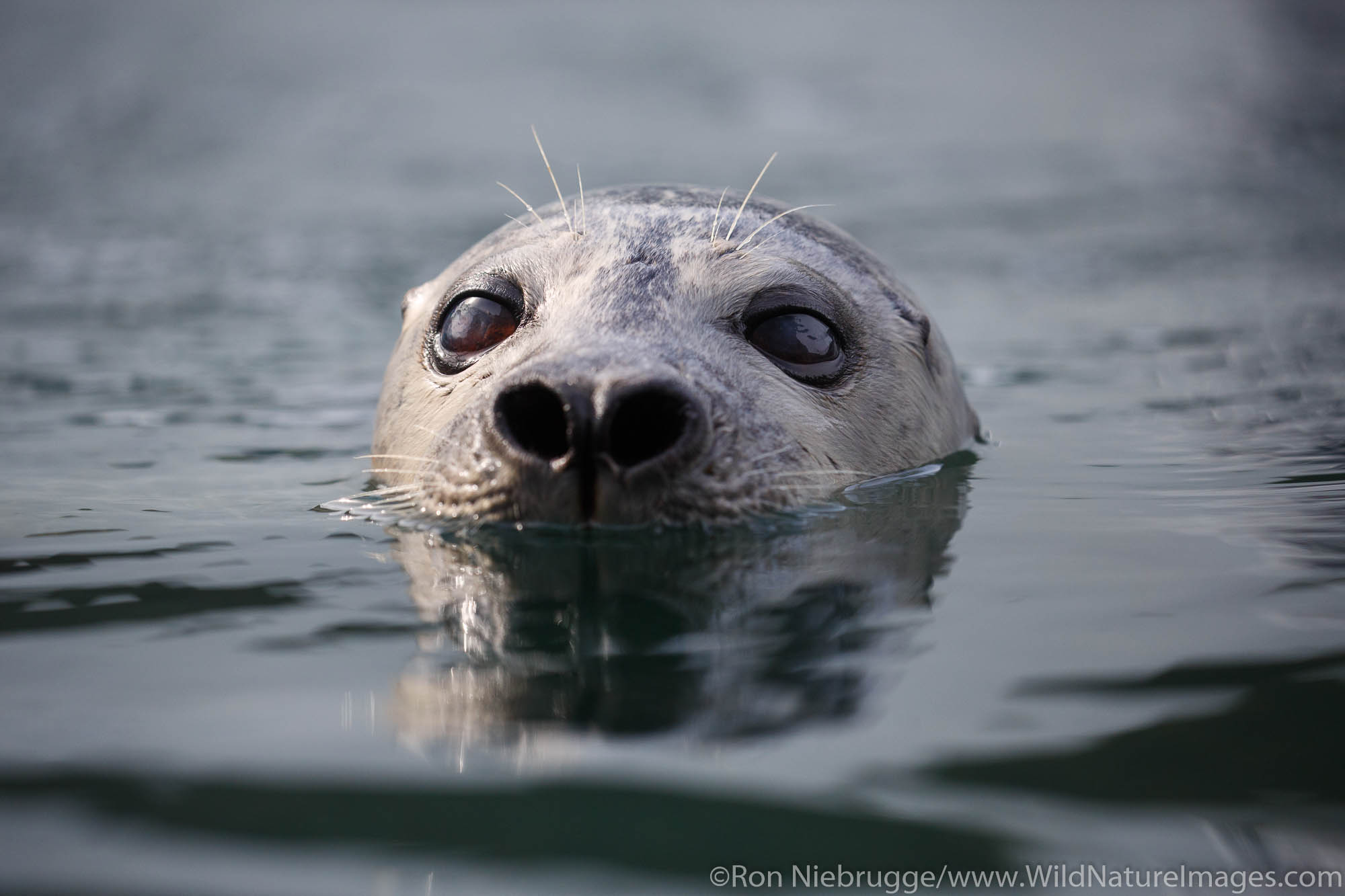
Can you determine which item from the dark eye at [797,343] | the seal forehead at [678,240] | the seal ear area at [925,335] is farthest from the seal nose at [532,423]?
the seal ear area at [925,335]

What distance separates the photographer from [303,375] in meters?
6.86

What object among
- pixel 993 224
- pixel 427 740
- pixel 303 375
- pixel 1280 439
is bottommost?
pixel 427 740

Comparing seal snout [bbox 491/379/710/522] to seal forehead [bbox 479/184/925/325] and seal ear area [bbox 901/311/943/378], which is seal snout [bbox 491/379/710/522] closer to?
seal forehead [bbox 479/184/925/325]

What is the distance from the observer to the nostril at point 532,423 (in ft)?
8.89

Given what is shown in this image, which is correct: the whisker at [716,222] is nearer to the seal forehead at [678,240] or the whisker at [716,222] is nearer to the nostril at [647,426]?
the seal forehead at [678,240]

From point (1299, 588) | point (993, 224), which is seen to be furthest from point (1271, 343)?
point (993, 224)

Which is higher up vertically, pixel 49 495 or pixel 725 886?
pixel 49 495

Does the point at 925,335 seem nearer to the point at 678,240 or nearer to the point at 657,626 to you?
the point at 678,240

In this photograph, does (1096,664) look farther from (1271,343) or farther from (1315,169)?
(1315,169)

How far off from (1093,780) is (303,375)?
583 cm

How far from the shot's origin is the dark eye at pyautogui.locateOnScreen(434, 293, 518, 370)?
11.5 ft

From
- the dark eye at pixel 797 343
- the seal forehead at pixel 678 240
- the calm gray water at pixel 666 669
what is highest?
the seal forehead at pixel 678 240

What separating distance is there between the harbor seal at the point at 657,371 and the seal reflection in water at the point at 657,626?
108mm

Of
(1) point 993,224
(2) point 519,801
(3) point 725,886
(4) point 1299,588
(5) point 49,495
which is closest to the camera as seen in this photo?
(3) point 725,886
